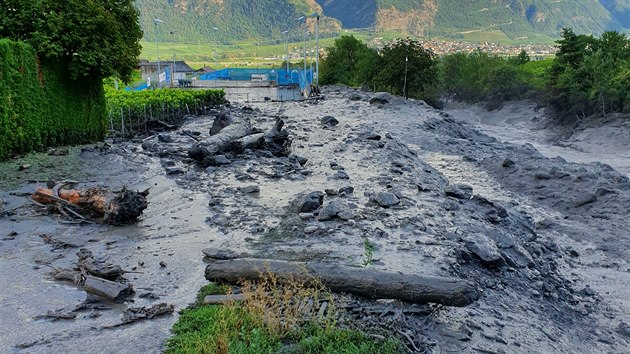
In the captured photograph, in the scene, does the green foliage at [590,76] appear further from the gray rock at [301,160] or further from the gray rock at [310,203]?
the gray rock at [310,203]

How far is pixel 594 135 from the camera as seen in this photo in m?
37.2

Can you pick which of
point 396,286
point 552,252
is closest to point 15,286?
point 396,286

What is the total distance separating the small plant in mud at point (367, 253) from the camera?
10070 millimetres

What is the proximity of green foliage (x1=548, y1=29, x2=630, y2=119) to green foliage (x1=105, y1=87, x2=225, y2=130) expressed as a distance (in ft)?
95.7

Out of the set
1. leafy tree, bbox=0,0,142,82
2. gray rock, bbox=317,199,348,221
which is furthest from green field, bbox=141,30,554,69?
gray rock, bbox=317,199,348,221

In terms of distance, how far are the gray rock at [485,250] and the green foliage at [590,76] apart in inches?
1258

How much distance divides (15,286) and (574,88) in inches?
1650

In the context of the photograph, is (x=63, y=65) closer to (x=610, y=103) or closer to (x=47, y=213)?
(x=47, y=213)

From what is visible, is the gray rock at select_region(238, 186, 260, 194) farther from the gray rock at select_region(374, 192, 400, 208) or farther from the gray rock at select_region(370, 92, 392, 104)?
the gray rock at select_region(370, 92, 392, 104)

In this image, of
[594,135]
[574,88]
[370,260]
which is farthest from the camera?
[574,88]

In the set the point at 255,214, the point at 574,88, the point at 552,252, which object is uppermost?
the point at 574,88

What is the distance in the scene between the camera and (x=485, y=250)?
1117 cm

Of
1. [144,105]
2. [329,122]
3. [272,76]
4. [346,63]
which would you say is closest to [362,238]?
[144,105]

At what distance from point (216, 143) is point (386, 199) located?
27.3 ft
